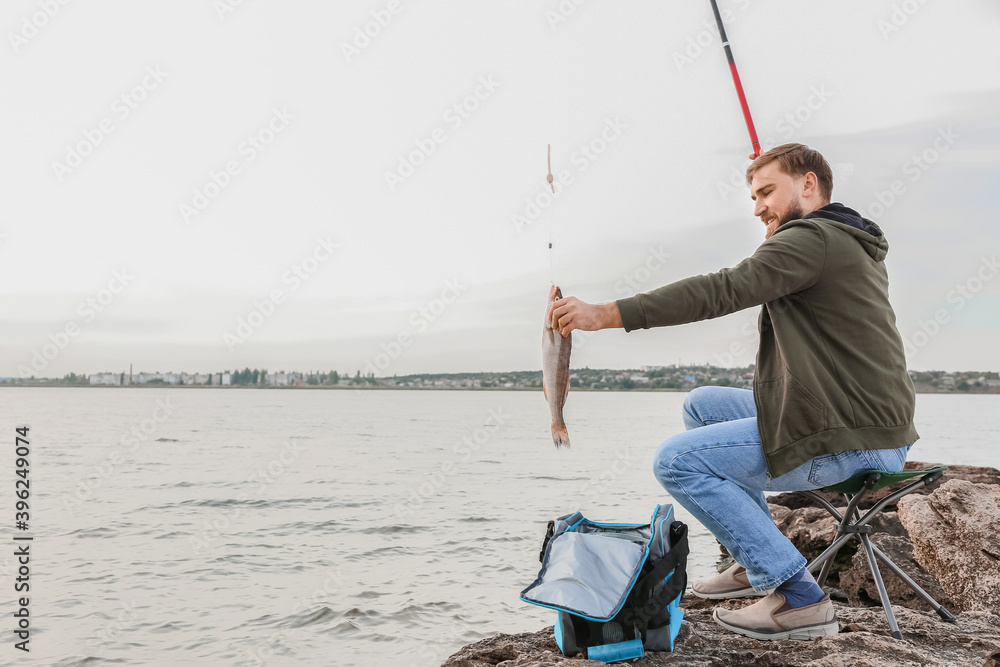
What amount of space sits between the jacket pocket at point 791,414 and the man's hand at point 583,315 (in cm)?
73

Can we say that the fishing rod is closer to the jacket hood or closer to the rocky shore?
the jacket hood

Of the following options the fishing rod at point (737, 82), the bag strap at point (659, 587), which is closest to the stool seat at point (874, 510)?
the bag strap at point (659, 587)

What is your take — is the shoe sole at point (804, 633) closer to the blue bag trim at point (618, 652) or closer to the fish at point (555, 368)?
the blue bag trim at point (618, 652)

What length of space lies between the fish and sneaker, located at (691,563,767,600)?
1.12m

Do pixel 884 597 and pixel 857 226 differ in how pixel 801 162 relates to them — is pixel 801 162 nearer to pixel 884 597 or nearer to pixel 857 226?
pixel 857 226

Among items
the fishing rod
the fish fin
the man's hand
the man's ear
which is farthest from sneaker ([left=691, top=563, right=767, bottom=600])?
the fishing rod

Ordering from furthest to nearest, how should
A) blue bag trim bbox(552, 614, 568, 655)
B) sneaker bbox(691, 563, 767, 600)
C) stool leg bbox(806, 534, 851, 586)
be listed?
stool leg bbox(806, 534, 851, 586) → sneaker bbox(691, 563, 767, 600) → blue bag trim bbox(552, 614, 568, 655)

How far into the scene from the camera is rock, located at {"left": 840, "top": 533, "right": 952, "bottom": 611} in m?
3.97

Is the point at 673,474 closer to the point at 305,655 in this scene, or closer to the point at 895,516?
the point at 895,516

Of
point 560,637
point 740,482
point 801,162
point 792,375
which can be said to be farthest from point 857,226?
point 560,637

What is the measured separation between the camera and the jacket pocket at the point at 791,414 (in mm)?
2727

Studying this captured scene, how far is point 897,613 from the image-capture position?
344cm

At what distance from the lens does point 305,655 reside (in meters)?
5.64

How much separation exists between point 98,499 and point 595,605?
551 inches
